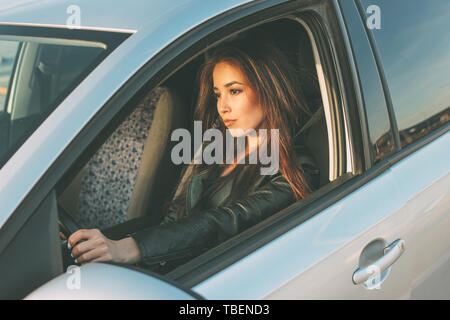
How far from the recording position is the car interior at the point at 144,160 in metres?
2.05

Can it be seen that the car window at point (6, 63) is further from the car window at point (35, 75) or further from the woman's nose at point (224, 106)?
the woman's nose at point (224, 106)

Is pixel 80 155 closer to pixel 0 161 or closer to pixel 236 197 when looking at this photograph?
pixel 0 161

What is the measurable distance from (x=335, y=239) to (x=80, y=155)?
2.11 feet

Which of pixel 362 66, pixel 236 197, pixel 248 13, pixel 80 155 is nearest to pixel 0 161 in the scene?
pixel 80 155

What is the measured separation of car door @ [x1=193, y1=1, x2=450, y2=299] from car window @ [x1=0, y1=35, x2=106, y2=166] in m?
0.52

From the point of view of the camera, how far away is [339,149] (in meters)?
1.71

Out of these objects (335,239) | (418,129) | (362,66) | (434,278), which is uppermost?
(362,66)

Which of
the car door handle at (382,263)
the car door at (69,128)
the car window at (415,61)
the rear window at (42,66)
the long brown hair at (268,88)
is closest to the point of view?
the car door at (69,128)

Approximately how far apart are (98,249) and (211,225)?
39 cm

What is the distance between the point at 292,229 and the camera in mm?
1353

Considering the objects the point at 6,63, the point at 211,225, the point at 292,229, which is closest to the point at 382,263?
the point at 292,229

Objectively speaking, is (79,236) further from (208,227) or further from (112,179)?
(112,179)

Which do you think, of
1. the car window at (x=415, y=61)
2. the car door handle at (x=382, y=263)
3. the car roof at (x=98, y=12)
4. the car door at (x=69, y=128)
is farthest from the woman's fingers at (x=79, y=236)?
the car window at (x=415, y=61)

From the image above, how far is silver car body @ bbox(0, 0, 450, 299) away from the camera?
1102mm
